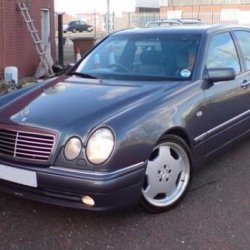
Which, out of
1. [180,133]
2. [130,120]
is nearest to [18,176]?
[130,120]

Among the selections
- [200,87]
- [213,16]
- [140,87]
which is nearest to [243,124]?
[200,87]

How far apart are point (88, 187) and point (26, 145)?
1.97 feet

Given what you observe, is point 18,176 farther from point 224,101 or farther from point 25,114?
point 224,101

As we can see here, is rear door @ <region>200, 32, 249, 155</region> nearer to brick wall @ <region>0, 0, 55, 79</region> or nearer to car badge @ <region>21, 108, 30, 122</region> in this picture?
car badge @ <region>21, 108, 30, 122</region>

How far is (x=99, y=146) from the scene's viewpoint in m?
3.69

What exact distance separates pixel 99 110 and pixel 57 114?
0.33 m

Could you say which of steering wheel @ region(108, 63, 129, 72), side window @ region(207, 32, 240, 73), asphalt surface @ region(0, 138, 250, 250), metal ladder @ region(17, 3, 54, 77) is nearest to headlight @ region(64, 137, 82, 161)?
asphalt surface @ region(0, 138, 250, 250)

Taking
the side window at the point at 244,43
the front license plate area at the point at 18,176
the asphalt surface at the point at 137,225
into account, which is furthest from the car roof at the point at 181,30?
the front license plate area at the point at 18,176

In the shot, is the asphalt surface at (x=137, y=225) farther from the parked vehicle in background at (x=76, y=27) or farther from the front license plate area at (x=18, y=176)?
the parked vehicle in background at (x=76, y=27)

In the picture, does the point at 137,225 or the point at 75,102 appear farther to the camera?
the point at 75,102

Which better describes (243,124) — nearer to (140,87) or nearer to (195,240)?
(140,87)

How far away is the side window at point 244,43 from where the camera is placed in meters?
5.69

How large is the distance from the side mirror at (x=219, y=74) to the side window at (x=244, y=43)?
3.32ft

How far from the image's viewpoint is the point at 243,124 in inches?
216
